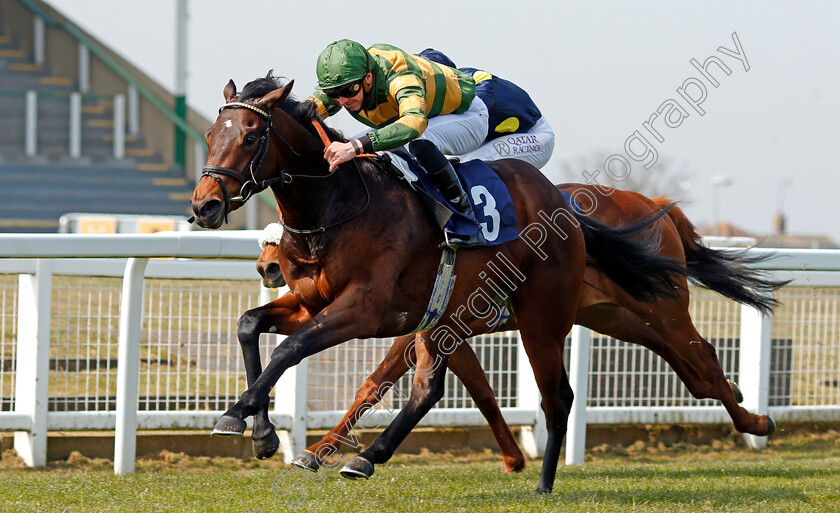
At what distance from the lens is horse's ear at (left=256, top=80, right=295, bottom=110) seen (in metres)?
3.58

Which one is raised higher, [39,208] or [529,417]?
[39,208]

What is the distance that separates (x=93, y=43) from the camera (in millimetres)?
17922

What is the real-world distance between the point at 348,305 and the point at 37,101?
13.2 m

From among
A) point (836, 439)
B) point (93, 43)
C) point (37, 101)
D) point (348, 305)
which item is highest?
point (93, 43)

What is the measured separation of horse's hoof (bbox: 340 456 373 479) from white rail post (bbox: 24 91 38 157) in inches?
486

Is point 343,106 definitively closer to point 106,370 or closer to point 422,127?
point 422,127

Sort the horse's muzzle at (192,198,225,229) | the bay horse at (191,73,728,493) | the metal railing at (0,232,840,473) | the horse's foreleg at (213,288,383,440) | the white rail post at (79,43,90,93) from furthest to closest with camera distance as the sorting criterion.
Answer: the white rail post at (79,43,90,93) < the metal railing at (0,232,840,473) < the bay horse at (191,73,728,493) < the horse's foreleg at (213,288,383,440) < the horse's muzzle at (192,198,225,229)

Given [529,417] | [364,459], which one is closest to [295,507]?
[364,459]

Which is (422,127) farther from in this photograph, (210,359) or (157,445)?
(157,445)

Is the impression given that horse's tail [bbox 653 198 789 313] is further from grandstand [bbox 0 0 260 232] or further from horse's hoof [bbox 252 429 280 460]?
grandstand [bbox 0 0 260 232]

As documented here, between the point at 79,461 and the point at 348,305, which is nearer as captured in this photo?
the point at 348,305

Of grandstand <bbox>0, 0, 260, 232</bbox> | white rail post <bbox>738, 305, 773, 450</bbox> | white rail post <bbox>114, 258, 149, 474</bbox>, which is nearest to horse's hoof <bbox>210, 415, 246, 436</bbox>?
white rail post <bbox>114, 258, 149, 474</bbox>

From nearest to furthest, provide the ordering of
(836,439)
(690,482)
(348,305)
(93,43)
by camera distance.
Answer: (348,305)
(690,482)
(836,439)
(93,43)

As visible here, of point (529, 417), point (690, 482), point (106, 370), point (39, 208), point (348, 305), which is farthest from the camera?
point (39, 208)
